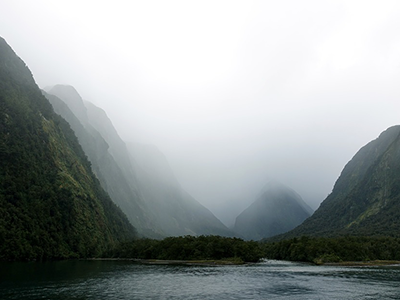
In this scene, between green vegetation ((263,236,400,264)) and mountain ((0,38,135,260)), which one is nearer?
mountain ((0,38,135,260))

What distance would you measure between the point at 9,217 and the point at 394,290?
153 metres

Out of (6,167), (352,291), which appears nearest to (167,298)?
(352,291)

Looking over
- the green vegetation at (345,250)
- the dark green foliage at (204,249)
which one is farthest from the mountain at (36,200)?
the green vegetation at (345,250)

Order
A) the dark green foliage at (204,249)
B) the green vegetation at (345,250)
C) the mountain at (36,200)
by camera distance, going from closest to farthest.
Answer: the mountain at (36,200)
the dark green foliage at (204,249)
the green vegetation at (345,250)

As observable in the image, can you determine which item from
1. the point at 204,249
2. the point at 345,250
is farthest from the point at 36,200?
the point at 345,250

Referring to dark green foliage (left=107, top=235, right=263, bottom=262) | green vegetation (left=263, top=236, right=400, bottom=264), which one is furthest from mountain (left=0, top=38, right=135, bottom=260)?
green vegetation (left=263, top=236, right=400, bottom=264)

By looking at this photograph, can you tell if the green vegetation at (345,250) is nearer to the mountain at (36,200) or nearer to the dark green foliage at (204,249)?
the dark green foliage at (204,249)

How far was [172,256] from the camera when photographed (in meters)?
156

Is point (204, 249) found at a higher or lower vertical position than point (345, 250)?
lower

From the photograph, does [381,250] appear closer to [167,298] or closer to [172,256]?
[172,256]

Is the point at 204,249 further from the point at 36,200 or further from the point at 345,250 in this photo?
the point at 36,200

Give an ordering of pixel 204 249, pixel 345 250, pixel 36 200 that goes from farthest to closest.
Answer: pixel 36 200, pixel 345 250, pixel 204 249

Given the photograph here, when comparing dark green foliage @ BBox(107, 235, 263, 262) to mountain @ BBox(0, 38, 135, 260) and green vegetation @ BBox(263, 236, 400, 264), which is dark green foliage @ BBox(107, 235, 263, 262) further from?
mountain @ BBox(0, 38, 135, 260)

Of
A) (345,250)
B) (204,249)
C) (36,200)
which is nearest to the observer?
(204,249)
